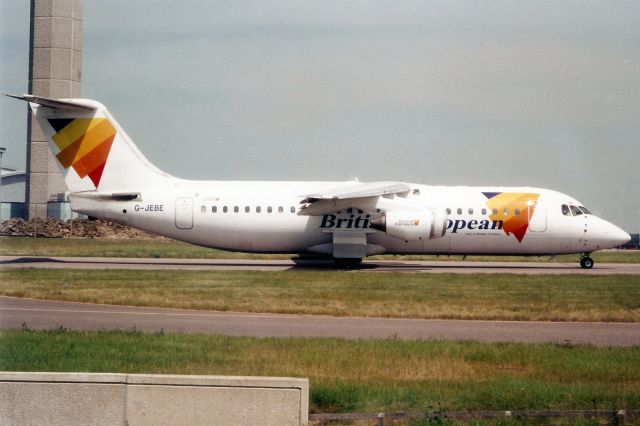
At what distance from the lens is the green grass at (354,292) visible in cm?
2186

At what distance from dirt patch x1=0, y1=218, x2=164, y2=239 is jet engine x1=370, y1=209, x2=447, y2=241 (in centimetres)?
3331

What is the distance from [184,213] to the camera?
34.9 meters

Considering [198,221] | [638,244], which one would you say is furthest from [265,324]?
[638,244]

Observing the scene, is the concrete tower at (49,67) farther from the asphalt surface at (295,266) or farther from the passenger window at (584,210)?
the passenger window at (584,210)

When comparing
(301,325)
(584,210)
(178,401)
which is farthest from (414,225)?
(178,401)

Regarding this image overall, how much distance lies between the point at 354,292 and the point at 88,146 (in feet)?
48.5

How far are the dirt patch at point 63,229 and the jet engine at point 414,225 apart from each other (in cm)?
3331

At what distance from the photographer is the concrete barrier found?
958 cm

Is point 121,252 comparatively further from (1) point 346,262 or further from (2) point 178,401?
(2) point 178,401

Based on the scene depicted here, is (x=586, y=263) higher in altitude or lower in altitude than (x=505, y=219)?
lower

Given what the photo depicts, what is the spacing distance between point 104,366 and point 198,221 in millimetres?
21620

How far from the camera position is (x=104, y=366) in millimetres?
13609

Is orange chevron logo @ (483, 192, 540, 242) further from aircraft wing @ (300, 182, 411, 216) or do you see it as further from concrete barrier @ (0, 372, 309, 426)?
concrete barrier @ (0, 372, 309, 426)

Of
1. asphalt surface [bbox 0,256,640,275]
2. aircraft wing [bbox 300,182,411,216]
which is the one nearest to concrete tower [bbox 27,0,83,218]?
asphalt surface [bbox 0,256,640,275]
